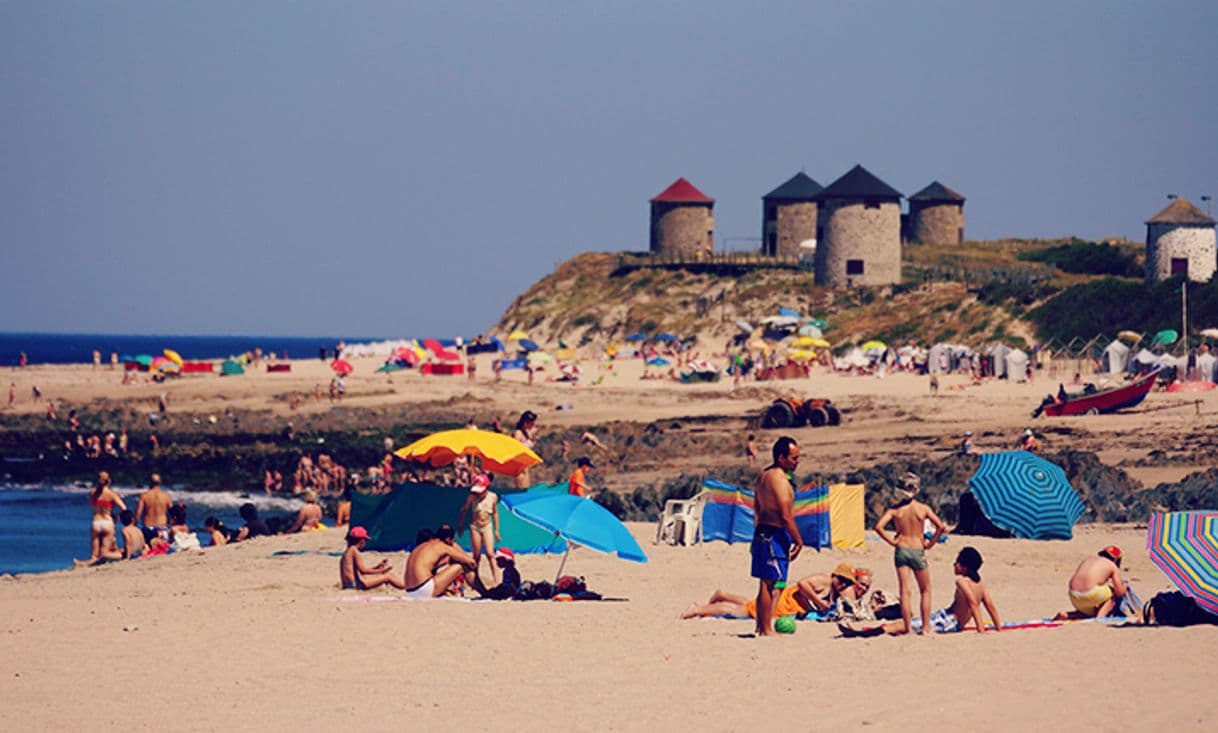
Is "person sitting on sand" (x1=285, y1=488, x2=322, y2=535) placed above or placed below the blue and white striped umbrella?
below

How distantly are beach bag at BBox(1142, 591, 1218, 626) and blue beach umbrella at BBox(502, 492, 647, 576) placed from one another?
378 centimetres

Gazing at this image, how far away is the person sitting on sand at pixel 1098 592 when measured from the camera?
1099 cm

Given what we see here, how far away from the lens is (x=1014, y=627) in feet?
35.4

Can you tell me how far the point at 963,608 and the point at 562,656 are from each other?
2.62 meters

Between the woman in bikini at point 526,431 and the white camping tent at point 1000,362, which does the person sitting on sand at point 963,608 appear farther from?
the white camping tent at point 1000,362

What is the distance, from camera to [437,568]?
12930 mm

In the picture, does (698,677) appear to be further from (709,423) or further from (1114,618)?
(709,423)

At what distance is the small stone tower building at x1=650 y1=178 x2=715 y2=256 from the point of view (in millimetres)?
86562

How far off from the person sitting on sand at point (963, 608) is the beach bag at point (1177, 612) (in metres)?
0.97

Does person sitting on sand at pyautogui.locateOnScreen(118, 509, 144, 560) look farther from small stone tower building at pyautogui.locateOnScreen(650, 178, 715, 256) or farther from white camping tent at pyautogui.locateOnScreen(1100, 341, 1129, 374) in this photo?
small stone tower building at pyautogui.locateOnScreen(650, 178, 715, 256)

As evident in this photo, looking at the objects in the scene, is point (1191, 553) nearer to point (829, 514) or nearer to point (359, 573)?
point (829, 514)

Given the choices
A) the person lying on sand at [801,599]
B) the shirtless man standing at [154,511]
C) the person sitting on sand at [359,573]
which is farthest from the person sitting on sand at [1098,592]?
the shirtless man standing at [154,511]

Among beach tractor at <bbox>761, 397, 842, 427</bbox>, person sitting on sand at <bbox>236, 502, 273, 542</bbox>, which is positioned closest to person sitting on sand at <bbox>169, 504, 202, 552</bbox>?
person sitting on sand at <bbox>236, 502, 273, 542</bbox>

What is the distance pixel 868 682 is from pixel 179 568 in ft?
28.5
